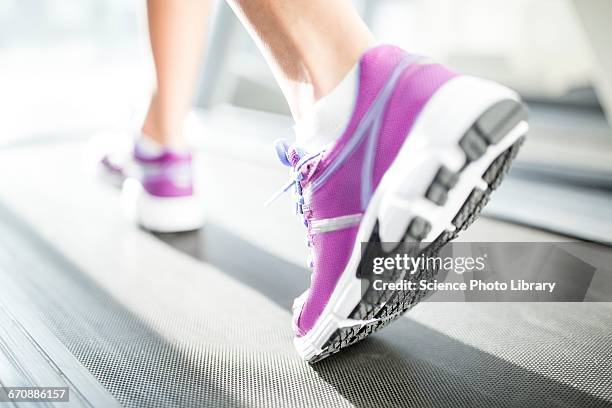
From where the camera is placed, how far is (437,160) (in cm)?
58

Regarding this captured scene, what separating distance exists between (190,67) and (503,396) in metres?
0.91

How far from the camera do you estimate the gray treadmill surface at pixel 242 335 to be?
2.28ft

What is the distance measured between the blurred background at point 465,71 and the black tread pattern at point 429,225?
0.68 metres

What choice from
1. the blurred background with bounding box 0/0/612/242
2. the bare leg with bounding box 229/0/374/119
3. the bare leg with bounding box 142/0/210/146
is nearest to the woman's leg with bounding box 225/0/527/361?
the bare leg with bounding box 229/0/374/119

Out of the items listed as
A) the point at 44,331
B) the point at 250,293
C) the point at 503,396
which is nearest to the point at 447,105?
the point at 503,396

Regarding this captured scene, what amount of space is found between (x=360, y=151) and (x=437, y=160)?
104 mm

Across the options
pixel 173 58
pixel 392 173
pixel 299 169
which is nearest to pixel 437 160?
pixel 392 173

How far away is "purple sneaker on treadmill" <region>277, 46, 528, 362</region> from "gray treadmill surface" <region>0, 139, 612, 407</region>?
2.9 inches

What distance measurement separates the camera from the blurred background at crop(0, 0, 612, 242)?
1.41 meters

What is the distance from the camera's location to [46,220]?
4.35 feet

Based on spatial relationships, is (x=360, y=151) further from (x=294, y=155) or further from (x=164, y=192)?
(x=164, y=192)

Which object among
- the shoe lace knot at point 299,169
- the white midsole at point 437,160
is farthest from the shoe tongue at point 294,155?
the white midsole at point 437,160

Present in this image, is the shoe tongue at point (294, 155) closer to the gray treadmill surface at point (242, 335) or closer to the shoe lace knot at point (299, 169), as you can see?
the shoe lace knot at point (299, 169)

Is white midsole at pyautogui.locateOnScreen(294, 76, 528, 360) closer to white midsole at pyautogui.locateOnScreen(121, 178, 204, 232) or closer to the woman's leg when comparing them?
the woman's leg
